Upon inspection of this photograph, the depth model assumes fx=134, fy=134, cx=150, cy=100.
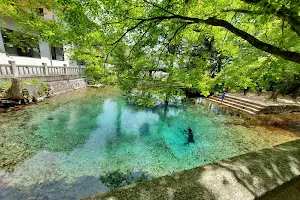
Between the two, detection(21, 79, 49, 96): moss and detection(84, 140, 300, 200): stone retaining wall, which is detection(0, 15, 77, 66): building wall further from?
detection(84, 140, 300, 200): stone retaining wall

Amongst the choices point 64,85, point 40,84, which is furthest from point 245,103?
point 64,85

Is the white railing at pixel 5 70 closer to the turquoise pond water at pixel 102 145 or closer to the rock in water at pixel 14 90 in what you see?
the rock in water at pixel 14 90

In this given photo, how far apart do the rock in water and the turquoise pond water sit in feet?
3.58

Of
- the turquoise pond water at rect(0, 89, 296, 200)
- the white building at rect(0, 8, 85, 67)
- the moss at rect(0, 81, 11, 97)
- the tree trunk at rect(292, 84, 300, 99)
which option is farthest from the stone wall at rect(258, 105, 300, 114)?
the moss at rect(0, 81, 11, 97)

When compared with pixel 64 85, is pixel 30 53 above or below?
above

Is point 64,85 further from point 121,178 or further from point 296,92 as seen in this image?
point 296,92

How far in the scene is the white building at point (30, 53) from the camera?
11102 mm

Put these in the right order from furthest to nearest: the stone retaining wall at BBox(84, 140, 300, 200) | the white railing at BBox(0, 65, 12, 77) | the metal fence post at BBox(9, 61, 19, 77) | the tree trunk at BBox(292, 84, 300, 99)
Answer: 1. the tree trunk at BBox(292, 84, 300, 99)
2. the metal fence post at BBox(9, 61, 19, 77)
3. the white railing at BBox(0, 65, 12, 77)
4. the stone retaining wall at BBox(84, 140, 300, 200)

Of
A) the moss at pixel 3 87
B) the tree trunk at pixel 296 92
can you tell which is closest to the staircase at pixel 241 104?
the tree trunk at pixel 296 92

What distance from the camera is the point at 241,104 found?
14352mm

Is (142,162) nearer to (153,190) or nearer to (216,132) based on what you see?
(153,190)

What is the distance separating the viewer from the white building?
11.1 m

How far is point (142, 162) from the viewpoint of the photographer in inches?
216

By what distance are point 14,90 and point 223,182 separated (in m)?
12.3
